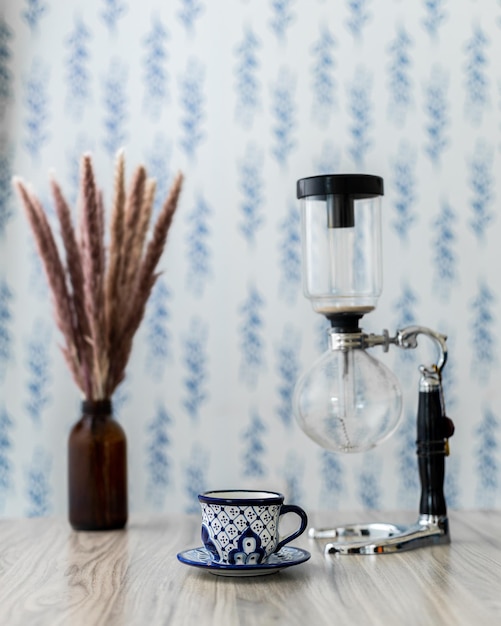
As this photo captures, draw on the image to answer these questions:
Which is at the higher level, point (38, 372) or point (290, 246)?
point (290, 246)

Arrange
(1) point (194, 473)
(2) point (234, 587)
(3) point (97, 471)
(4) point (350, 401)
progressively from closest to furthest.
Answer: (2) point (234, 587) < (4) point (350, 401) < (3) point (97, 471) < (1) point (194, 473)

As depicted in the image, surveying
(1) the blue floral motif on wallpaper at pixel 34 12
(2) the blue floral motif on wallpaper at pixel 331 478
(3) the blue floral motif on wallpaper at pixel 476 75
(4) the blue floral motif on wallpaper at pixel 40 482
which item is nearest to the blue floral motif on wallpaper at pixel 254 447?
(2) the blue floral motif on wallpaper at pixel 331 478

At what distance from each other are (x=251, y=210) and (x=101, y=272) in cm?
35

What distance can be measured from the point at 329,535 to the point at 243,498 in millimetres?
297

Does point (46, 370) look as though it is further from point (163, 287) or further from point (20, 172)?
point (20, 172)

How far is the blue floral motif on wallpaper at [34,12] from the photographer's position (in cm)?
172

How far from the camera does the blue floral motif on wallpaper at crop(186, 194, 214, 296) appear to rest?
1.71 m

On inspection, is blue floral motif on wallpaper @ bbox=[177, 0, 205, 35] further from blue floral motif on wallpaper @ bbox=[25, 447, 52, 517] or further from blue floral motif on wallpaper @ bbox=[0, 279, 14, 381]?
blue floral motif on wallpaper @ bbox=[25, 447, 52, 517]

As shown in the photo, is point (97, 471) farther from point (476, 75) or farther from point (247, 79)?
point (476, 75)

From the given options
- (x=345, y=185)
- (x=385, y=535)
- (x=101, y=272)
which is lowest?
(x=385, y=535)

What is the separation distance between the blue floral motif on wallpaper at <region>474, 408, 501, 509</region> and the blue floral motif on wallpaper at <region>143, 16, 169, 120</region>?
859 mm

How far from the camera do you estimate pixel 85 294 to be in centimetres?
150

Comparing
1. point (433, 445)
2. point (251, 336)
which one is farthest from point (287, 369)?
point (433, 445)

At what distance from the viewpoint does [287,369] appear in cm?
170
